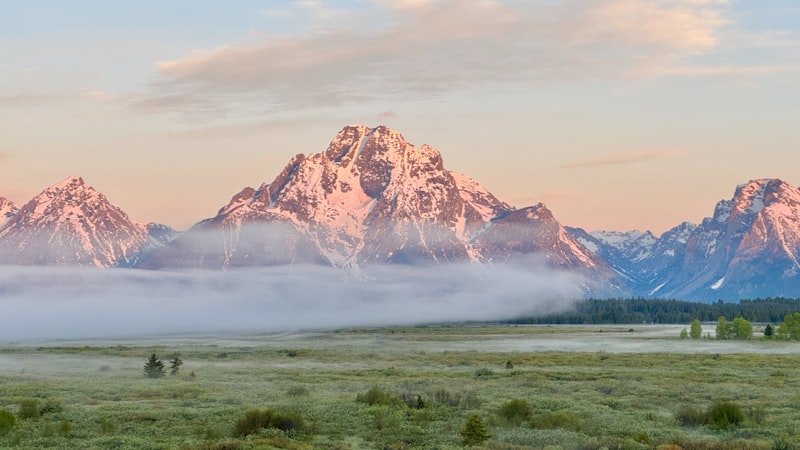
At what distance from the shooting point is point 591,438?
4044cm

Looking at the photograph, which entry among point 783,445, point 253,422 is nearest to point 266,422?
point 253,422

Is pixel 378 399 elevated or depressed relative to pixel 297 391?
elevated

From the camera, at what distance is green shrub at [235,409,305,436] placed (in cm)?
4322

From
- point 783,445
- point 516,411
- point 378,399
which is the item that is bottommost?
point 783,445

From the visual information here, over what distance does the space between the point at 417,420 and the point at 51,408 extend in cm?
1930

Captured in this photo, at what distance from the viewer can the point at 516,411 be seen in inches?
1849

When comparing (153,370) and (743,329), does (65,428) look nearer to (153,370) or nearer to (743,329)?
(153,370)

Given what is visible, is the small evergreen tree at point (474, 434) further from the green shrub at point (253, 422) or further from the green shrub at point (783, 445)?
the green shrub at point (783, 445)

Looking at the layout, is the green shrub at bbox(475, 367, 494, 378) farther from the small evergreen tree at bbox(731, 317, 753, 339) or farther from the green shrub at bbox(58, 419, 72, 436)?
the small evergreen tree at bbox(731, 317, 753, 339)

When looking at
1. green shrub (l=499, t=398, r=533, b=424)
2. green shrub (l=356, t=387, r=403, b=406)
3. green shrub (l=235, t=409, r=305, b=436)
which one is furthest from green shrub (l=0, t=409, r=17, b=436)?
green shrub (l=499, t=398, r=533, b=424)

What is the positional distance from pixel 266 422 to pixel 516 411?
11647 millimetres

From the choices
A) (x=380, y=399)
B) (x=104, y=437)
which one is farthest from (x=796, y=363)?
(x=104, y=437)

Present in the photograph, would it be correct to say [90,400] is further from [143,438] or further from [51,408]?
[143,438]

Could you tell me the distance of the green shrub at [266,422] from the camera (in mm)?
43219
